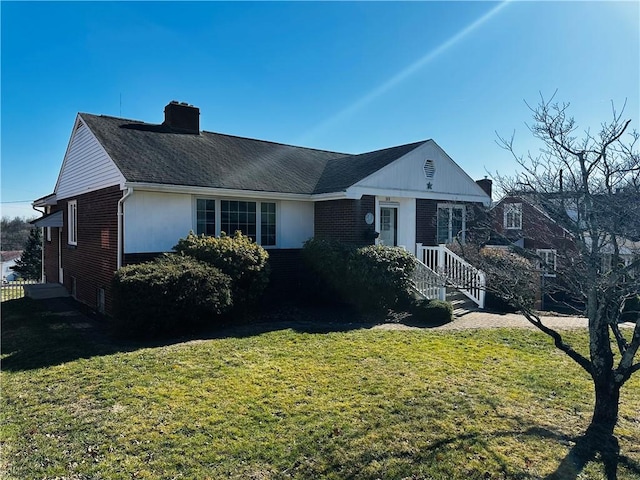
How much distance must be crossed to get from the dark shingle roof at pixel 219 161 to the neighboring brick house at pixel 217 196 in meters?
0.05

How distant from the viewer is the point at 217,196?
1198 centimetres

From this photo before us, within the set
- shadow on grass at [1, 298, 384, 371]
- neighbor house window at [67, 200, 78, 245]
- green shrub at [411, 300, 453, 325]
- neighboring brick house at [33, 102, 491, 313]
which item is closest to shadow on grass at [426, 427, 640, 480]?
shadow on grass at [1, 298, 384, 371]

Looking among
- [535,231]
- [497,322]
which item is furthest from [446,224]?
[535,231]

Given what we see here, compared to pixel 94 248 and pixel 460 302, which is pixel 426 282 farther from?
pixel 94 248

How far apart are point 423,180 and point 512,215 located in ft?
26.0

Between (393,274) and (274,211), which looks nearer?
(393,274)

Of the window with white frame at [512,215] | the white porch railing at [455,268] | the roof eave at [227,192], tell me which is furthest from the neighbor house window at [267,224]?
the window with white frame at [512,215]

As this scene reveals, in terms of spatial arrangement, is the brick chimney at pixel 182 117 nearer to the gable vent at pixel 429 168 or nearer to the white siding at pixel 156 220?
the white siding at pixel 156 220

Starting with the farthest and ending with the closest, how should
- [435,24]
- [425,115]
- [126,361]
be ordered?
[425,115] < [435,24] < [126,361]

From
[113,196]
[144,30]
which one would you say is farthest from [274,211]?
[144,30]

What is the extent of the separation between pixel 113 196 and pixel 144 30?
475cm

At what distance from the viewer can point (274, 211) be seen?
13.3 m

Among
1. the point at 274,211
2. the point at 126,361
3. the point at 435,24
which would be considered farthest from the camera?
the point at 274,211

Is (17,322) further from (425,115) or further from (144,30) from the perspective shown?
(425,115)
